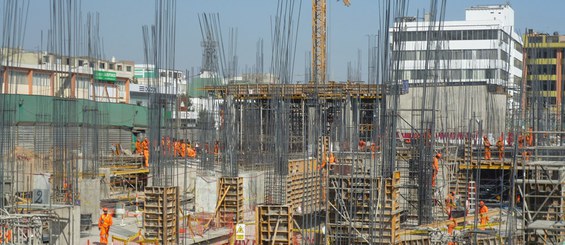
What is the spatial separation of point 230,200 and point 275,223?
3753 mm

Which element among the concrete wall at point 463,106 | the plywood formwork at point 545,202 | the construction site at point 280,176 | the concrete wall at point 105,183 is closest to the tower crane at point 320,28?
the concrete wall at point 463,106

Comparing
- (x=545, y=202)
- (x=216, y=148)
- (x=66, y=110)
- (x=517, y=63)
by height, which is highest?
(x=517, y=63)

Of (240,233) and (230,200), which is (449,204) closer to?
(230,200)

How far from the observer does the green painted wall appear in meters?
19.4

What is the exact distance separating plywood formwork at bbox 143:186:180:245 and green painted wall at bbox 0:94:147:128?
3.50 metres

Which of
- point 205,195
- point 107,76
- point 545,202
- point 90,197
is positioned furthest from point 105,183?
point 107,76

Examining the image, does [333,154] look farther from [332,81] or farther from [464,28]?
[464,28]

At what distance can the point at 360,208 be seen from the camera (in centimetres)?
1416

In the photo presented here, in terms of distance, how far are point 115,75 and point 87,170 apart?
74.3 ft

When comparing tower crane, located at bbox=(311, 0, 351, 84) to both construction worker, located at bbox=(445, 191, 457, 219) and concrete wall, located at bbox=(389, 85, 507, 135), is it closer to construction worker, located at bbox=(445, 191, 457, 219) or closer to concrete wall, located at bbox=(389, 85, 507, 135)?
concrete wall, located at bbox=(389, 85, 507, 135)

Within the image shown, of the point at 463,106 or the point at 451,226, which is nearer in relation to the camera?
the point at 451,226

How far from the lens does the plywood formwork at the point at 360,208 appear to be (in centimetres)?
1369

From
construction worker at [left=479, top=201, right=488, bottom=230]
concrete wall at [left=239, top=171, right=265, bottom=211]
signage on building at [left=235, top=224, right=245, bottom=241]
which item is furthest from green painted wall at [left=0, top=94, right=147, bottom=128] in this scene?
construction worker at [left=479, top=201, right=488, bottom=230]

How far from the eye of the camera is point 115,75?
4262 cm
